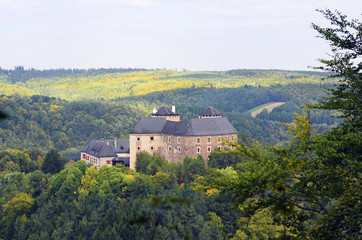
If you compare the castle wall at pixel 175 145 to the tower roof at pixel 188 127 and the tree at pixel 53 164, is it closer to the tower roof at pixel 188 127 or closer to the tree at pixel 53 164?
the tower roof at pixel 188 127

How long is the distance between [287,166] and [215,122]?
88.4m

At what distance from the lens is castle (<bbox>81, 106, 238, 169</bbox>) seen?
109375mm

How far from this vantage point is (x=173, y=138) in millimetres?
111938

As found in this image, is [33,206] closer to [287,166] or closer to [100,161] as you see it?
[100,161]

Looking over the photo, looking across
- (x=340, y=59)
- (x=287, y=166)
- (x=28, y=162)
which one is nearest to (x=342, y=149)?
(x=287, y=166)

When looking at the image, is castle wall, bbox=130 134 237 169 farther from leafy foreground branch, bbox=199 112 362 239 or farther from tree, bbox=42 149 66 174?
leafy foreground branch, bbox=199 112 362 239

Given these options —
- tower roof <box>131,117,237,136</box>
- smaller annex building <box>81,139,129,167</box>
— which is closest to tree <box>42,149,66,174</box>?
smaller annex building <box>81,139,129,167</box>

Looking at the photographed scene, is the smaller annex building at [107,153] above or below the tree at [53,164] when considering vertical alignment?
above

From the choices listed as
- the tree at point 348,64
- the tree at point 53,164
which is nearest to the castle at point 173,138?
the tree at point 53,164

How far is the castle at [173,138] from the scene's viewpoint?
109 metres

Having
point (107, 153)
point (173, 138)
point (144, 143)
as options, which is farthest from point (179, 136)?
point (107, 153)

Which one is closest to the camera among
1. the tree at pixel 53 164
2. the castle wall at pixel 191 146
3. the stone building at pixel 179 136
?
the castle wall at pixel 191 146

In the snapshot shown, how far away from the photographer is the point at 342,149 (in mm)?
26047

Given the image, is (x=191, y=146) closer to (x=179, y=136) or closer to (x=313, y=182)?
(x=179, y=136)
